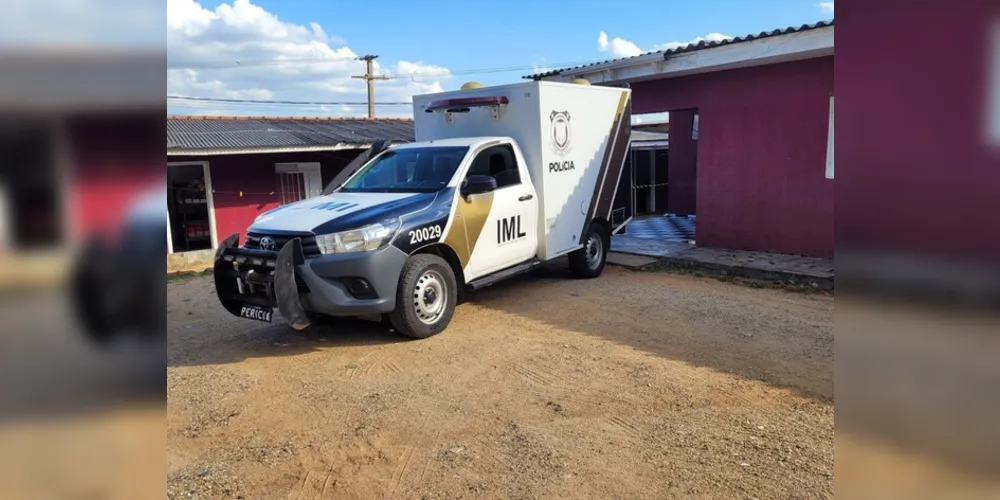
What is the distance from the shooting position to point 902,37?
120 cm

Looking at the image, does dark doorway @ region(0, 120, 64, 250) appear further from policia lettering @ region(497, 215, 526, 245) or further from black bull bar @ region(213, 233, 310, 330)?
policia lettering @ region(497, 215, 526, 245)

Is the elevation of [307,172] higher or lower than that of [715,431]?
higher

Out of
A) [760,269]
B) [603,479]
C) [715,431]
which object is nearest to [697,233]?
[760,269]

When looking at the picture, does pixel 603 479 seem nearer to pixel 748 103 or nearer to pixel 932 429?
pixel 932 429

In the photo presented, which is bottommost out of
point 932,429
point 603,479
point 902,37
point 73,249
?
point 603,479

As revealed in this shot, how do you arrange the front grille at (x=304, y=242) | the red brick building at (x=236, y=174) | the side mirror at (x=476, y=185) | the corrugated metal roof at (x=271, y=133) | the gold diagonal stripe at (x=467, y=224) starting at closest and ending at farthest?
1. the front grille at (x=304, y=242)
2. the gold diagonal stripe at (x=467, y=224)
3. the side mirror at (x=476, y=185)
4. the corrugated metal roof at (x=271, y=133)
5. the red brick building at (x=236, y=174)

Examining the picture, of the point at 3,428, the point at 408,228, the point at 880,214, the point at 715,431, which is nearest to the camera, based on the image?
the point at 3,428

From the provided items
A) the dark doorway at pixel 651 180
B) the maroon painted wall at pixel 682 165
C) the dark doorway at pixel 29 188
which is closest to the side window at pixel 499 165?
the dark doorway at pixel 29 188

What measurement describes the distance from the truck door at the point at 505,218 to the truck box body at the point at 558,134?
0.70ft

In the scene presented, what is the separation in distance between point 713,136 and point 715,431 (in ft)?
27.3

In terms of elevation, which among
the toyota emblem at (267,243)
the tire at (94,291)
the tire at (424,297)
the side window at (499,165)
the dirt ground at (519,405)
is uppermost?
the side window at (499,165)

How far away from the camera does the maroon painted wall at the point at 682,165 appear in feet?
54.4

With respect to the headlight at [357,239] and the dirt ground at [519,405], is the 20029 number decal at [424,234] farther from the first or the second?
the dirt ground at [519,405]

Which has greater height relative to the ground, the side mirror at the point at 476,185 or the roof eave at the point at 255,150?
the roof eave at the point at 255,150
